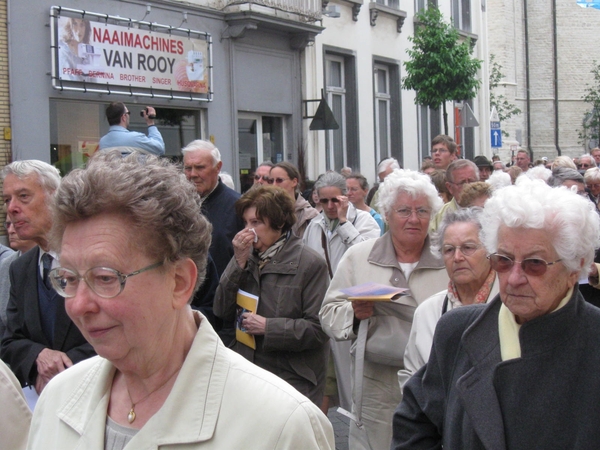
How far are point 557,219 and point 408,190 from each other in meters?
2.16

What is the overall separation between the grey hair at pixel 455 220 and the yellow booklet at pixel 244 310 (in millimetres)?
1204

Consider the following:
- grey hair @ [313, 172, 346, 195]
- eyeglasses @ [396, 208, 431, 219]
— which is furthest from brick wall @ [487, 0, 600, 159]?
eyeglasses @ [396, 208, 431, 219]

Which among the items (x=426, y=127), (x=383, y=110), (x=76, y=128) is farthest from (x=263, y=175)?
(x=426, y=127)

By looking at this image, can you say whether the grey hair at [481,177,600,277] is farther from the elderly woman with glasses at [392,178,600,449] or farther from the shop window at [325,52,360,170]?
the shop window at [325,52,360,170]

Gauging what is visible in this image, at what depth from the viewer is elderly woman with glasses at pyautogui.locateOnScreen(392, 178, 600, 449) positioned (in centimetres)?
269

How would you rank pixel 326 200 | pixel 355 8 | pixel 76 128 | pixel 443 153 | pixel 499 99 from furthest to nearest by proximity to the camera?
1. pixel 499 99
2. pixel 355 8
3. pixel 76 128
4. pixel 443 153
5. pixel 326 200

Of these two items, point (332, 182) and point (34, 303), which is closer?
point (34, 303)

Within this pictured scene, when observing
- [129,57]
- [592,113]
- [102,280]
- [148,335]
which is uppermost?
[592,113]

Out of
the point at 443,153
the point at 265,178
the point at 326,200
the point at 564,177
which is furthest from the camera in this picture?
the point at 443,153

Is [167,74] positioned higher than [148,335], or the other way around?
[167,74]

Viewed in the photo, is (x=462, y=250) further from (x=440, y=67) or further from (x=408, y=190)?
(x=440, y=67)

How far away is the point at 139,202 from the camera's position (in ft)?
7.09

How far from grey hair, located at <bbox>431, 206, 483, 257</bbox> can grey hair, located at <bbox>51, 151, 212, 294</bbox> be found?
2233mm

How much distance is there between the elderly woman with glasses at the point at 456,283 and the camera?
391 cm
